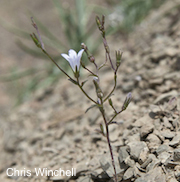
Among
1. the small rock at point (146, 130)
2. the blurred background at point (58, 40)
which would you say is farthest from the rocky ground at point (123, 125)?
the blurred background at point (58, 40)

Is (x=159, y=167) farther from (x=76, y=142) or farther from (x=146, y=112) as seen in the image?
(x=76, y=142)

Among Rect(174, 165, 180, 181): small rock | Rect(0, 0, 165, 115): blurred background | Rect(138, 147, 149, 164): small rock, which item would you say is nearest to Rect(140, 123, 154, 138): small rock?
Rect(138, 147, 149, 164): small rock

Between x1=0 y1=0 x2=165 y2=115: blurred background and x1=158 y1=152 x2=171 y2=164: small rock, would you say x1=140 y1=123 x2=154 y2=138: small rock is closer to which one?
x1=158 y1=152 x2=171 y2=164: small rock

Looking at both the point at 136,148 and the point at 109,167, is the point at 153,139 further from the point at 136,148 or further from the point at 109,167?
the point at 109,167

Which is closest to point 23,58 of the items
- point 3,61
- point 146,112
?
point 3,61

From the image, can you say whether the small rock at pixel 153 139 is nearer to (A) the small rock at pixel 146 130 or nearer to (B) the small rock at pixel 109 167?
(A) the small rock at pixel 146 130

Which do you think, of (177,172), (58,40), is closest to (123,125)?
(177,172)

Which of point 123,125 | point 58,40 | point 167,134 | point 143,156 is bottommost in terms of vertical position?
point 143,156

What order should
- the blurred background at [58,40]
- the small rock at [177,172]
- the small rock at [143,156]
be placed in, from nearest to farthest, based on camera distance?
the small rock at [177,172]
the small rock at [143,156]
the blurred background at [58,40]
